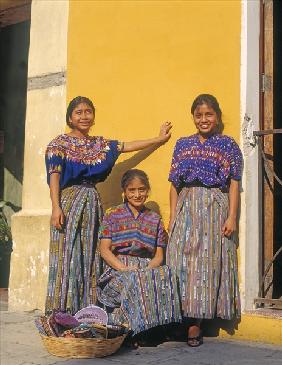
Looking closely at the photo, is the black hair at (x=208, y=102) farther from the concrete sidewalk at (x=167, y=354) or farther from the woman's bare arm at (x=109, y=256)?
the concrete sidewalk at (x=167, y=354)

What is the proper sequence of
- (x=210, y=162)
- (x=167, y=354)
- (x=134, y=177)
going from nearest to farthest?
1. (x=167, y=354)
2. (x=210, y=162)
3. (x=134, y=177)

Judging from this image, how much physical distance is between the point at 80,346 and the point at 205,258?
3.31ft

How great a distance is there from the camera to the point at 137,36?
16.2 ft

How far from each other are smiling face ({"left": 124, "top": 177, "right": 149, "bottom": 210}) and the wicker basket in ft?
3.26

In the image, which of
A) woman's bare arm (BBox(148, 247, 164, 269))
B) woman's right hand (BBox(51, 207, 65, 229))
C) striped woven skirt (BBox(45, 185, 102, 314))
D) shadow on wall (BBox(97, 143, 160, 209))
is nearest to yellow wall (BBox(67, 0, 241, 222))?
shadow on wall (BBox(97, 143, 160, 209))

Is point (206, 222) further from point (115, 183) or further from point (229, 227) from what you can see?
point (115, 183)

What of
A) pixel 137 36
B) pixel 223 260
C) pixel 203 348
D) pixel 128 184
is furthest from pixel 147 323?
pixel 137 36

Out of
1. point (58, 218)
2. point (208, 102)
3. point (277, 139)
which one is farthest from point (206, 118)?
point (58, 218)

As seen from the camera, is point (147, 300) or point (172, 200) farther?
point (172, 200)

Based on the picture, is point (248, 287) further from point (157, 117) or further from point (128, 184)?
point (157, 117)

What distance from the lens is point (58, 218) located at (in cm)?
431

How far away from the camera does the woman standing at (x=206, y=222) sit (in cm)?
396

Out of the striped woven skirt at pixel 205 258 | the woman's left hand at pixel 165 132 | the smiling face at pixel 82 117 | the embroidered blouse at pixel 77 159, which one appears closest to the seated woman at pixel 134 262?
the striped woven skirt at pixel 205 258

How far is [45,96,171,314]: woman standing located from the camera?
14.2ft
